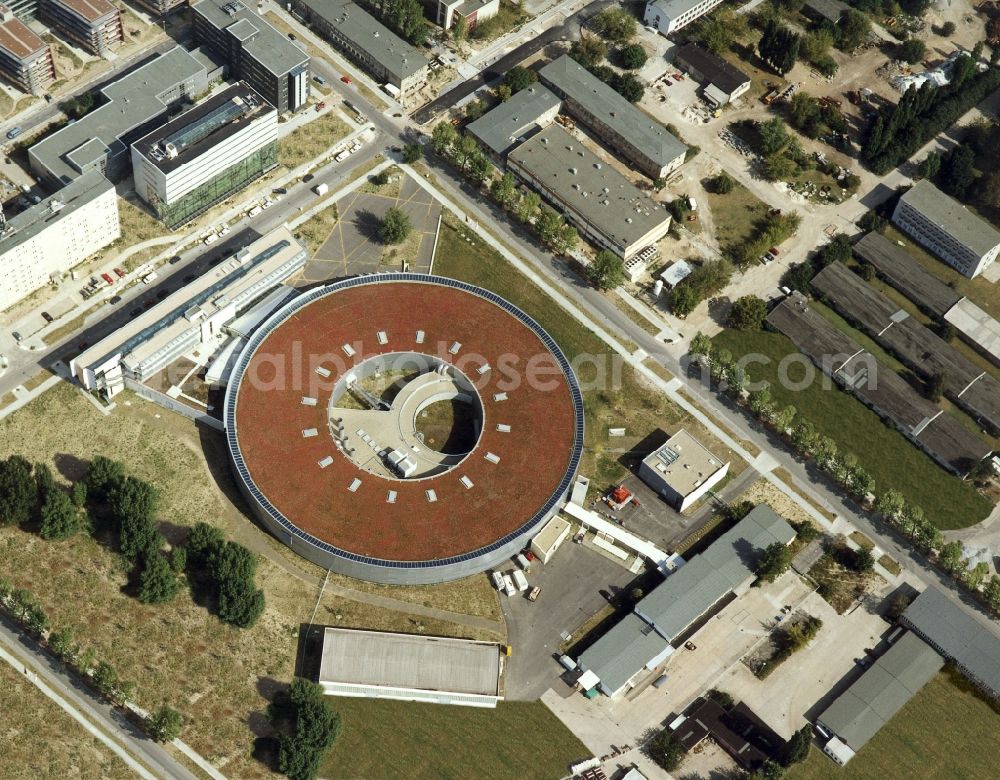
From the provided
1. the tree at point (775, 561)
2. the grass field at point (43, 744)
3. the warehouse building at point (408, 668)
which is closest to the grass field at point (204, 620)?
the warehouse building at point (408, 668)

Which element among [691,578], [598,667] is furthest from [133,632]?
[691,578]

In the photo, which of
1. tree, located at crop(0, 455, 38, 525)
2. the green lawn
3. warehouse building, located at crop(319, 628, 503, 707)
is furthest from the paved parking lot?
tree, located at crop(0, 455, 38, 525)

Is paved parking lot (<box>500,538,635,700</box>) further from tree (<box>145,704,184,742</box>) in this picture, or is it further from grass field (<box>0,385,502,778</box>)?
tree (<box>145,704,184,742</box>)

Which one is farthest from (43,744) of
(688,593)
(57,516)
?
(688,593)

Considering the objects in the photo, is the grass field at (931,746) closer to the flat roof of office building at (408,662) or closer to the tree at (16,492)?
the flat roof of office building at (408,662)

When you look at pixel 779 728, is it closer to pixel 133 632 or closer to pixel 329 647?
pixel 329 647

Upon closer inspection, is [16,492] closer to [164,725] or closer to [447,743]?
[164,725]
